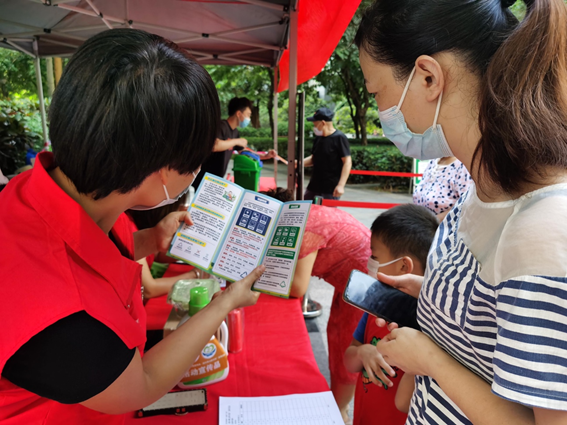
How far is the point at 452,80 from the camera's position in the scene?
744mm

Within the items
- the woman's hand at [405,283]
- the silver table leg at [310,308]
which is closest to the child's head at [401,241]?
the woman's hand at [405,283]

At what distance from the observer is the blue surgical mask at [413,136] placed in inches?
32.1

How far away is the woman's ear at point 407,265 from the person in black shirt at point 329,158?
327cm

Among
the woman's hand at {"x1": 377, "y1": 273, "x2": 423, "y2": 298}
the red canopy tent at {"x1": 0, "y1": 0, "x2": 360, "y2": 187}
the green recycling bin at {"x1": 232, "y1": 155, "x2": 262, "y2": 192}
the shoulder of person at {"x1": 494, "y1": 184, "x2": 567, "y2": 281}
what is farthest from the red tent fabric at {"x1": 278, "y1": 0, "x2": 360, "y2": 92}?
the shoulder of person at {"x1": 494, "y1": 184, "x2": 567, "y2": 281}

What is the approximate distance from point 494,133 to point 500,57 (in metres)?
0.13

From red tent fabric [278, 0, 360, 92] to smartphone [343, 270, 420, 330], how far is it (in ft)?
5.88

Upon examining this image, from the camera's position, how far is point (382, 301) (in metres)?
0.99

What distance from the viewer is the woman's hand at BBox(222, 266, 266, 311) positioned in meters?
1.00

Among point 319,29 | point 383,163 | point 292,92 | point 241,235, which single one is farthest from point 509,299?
point 383,163

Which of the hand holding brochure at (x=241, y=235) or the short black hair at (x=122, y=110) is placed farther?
the hand holding brochure at (x=241, y=235)

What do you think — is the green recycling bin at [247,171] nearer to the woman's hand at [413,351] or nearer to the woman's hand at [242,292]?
the woman's hand at [242,292]

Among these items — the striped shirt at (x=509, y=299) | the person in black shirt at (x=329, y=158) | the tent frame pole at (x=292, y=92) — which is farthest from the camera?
the person in black shirt at (x=329, y=158)

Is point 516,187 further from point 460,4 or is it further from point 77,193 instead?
point 77,193

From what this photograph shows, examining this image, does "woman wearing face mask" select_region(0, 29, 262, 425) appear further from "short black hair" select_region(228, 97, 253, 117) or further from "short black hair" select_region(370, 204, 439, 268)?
"short black hair" select_region(228, 97, 253, 117)
